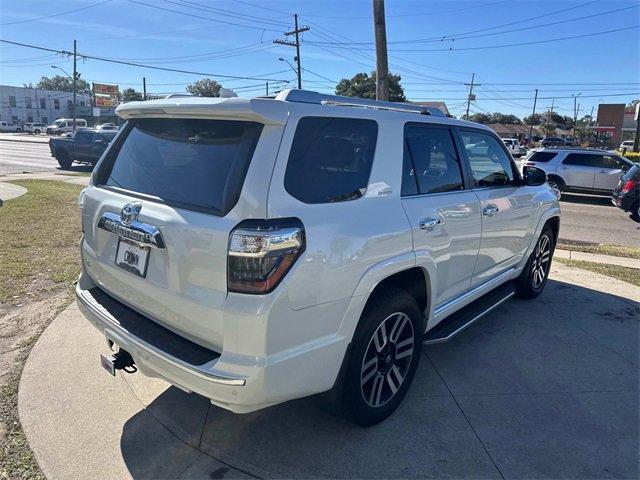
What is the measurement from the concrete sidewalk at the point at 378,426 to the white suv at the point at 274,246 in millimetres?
306

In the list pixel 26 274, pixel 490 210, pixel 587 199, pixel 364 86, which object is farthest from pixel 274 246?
pixel 364 86

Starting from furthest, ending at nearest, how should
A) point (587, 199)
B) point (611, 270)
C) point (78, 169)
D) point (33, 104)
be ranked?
1. point (33, 104)
2. point (78, 169)
3. point (587, 199)
4. point (611, 270)

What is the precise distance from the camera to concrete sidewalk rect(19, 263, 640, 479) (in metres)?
2.59

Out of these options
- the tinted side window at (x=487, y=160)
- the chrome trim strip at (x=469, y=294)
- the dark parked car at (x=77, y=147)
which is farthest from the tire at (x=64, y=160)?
the chrome trim strip at (x=469, y=294)

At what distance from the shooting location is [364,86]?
6456cm

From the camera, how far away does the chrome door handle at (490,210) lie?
3.76 m

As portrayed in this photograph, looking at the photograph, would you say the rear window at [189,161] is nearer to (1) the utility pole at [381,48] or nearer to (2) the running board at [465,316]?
(2) the running board at [465,316]

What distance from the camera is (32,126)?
2918 inches

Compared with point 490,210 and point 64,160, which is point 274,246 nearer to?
point 490,210

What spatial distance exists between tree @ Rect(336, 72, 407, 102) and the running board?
56779 millimetres

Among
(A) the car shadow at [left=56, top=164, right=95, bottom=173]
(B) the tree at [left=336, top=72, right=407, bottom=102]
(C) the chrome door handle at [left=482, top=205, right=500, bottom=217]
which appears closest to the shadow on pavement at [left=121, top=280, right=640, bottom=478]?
(C) the chrome door handle at [left=482, top=205, right=500, bottom=217]

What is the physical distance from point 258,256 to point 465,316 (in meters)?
2.20

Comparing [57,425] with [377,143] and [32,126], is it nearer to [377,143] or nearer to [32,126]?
[377,143]

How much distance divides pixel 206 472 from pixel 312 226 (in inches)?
56.8
